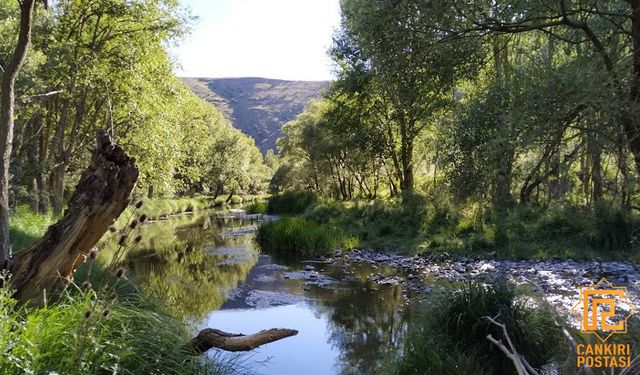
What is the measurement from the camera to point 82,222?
5387mm

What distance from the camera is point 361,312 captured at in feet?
33.8

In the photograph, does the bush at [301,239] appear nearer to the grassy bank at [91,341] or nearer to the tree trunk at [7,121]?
the tree trunk at [7,121]

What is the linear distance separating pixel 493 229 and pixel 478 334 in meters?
11.0

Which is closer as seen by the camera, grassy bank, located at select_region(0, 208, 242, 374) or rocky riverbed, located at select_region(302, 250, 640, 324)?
grassy bank, located at select_region(0, 208, 242, 374)

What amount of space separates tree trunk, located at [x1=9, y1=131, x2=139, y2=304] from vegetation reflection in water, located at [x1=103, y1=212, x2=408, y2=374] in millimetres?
3383

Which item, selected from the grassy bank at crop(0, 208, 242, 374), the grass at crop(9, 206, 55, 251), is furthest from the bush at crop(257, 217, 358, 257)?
the grassy bank at crop(0, 208, 242, 374)

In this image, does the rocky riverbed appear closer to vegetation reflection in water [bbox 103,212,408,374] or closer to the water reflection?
vegetation reflection in water [bbox 103,212,408,374]

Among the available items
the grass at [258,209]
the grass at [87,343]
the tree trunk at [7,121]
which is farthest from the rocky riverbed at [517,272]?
the grass at [258,209]

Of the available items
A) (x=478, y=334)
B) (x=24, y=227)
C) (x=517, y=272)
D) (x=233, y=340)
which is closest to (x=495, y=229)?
(x=517, y=272)

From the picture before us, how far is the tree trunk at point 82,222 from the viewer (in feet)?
17.5

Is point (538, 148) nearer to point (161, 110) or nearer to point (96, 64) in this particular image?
point (96, 64)

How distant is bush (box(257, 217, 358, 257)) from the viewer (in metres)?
18.5

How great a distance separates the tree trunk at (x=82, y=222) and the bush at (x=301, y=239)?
42.6 feet

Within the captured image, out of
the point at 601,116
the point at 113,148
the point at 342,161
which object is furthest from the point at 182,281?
the point at 342,161
